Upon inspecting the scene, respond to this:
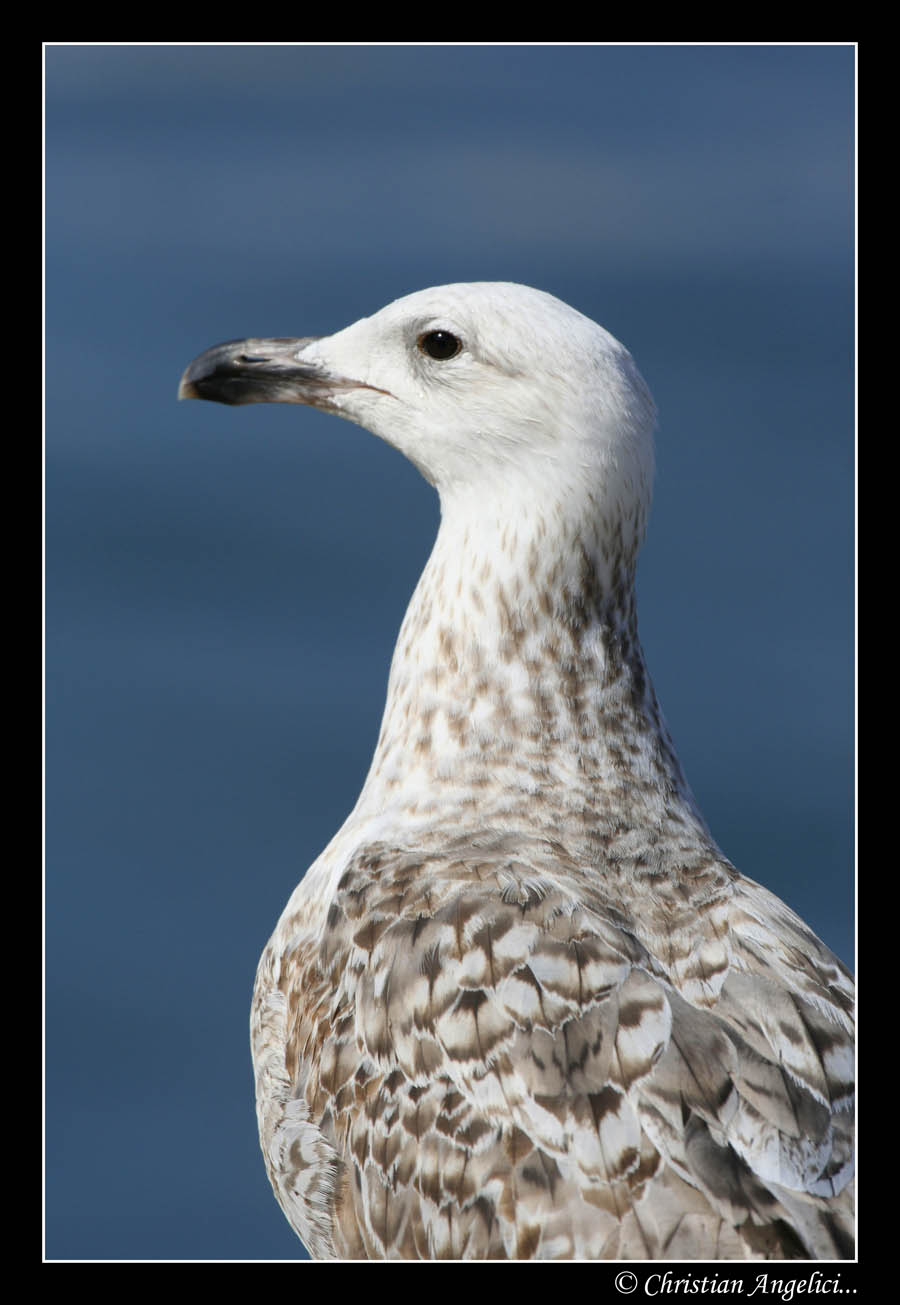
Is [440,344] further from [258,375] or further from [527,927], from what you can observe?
[527,927]

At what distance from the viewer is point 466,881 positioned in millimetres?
2695

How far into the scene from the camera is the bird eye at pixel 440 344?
290 cm

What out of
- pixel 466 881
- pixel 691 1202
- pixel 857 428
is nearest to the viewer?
pixel 691 1202

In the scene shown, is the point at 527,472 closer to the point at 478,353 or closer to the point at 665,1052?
the point at 478,353

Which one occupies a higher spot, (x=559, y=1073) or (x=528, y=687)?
(x=528, y=687)

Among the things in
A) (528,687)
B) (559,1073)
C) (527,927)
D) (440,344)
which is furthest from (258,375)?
(559,1073)

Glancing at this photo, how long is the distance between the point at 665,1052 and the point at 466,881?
1.44ft

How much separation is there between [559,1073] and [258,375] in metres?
1.40

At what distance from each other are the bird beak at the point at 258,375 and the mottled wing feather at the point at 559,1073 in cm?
88

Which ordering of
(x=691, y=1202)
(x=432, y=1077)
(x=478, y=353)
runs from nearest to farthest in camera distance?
(x=691, y=1202) < (x=432, y=1077) < (x=478, y=353)

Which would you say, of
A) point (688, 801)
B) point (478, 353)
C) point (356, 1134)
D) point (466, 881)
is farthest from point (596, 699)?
point (356, 1134)

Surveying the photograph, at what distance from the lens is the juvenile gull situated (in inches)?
95.3

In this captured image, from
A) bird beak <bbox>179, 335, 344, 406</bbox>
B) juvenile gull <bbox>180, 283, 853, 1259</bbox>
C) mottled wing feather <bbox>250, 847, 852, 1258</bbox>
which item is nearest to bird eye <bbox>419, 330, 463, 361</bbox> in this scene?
juvenile gull <bbox>180, 283, 853, 1259</bbox>

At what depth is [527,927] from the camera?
2.59 metres
